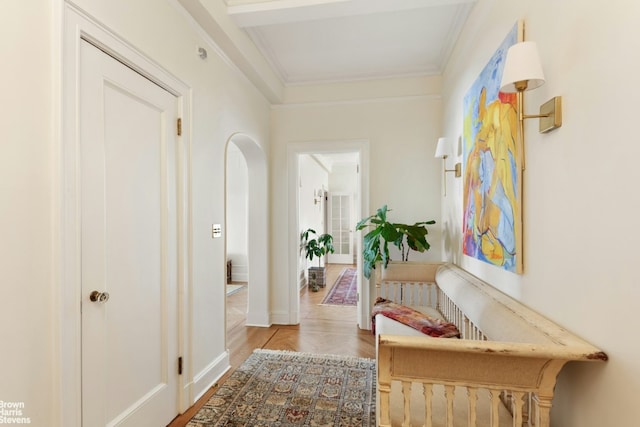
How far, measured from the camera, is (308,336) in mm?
3535

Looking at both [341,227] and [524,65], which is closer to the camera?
[524,65]

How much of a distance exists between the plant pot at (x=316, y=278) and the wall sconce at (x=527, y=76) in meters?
4.90

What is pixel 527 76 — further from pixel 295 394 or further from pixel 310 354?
pixel 310 354

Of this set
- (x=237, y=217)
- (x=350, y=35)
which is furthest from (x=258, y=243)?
(x=237, y=217)

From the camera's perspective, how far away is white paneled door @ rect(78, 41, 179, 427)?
4.82ft

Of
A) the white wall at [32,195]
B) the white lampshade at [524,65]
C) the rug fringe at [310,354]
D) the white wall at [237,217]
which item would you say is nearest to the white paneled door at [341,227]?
the white wall at [237,217]

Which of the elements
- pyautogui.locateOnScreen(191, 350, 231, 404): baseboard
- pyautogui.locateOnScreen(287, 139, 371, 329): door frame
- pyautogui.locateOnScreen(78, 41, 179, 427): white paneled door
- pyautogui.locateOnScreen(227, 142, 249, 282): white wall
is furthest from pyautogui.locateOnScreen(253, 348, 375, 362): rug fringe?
pyautogui.locateOnScreen(227, 142, 249, 282): white wall

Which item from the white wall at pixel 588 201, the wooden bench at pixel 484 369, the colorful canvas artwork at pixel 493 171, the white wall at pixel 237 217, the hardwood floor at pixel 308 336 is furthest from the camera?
the white wall at pixel 237 217

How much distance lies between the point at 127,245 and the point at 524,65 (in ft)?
6.73

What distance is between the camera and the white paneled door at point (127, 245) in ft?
4.82

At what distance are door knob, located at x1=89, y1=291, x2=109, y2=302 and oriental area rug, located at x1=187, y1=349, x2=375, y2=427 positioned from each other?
3.49 ft

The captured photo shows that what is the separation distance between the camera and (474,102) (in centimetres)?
222

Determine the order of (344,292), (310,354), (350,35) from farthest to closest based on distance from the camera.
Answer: (344,292) → (310,354) → (350,35)

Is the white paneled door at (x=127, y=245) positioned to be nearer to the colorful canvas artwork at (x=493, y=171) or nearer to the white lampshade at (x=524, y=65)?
the white lampshade at (x=524, y=65)
